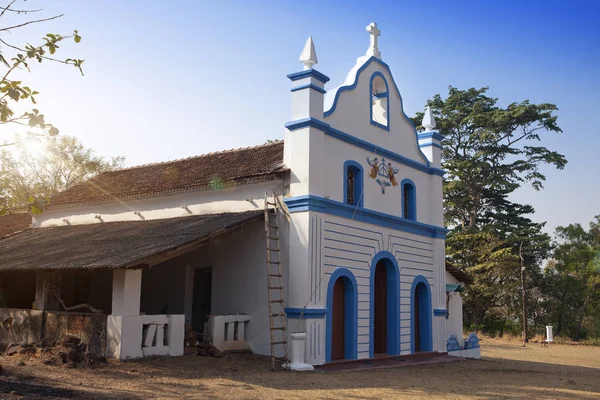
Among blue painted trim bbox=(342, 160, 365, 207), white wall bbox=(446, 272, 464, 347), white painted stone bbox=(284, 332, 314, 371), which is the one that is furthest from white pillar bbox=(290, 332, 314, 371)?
white wall bbox=(446, 272, 464, 347)

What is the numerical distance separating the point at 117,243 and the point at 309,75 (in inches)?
248

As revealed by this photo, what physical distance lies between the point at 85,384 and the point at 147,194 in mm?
8816

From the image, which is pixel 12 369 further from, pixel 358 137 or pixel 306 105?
pixel 358 137

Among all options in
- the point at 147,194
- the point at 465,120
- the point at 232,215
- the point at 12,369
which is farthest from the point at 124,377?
the point at 465,120

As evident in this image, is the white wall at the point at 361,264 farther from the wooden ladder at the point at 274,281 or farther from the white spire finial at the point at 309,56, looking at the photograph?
the white spire finial at the point at 309,56

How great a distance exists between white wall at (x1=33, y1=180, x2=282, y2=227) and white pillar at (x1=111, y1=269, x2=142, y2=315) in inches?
155

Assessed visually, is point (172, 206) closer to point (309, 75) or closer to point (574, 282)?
point (309, 75)

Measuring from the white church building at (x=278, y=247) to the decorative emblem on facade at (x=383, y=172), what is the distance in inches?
2.1

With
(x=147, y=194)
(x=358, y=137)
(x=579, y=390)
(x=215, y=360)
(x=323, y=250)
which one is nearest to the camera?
(x=579, y=390)

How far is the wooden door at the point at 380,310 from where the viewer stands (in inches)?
685

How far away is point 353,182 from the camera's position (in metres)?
16.5

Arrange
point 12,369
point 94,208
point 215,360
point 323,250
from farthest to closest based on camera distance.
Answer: point 94,208, point 323,250, point 215,360, point 12,369

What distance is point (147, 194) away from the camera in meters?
17.8

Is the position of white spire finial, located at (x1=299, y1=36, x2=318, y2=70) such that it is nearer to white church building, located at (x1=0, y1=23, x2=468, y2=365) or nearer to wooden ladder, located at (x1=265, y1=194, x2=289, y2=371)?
white church building, located at (x1=0, y1=23, x2=468, y2=365)
